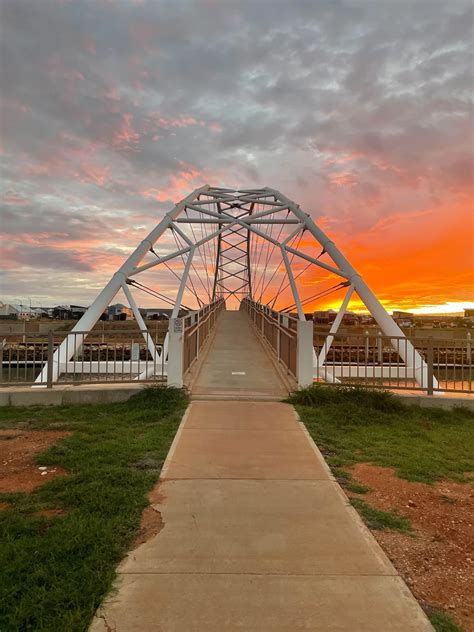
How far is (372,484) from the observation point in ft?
15.1

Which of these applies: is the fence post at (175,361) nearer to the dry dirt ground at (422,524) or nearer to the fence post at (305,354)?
the fence post at (305,354)

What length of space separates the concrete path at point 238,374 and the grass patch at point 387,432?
110 centimetres

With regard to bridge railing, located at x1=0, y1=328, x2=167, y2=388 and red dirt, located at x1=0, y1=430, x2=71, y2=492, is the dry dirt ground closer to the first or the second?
red dirt, located at x1=0, y1=430, x2=71, y2=492

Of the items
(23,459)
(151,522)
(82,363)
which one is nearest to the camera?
(151,522)

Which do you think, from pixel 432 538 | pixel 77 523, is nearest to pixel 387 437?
pixel 432 538

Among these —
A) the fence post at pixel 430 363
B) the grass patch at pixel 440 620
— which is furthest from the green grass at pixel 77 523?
the fence post at pixel 430 363

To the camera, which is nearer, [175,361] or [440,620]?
[440,620]

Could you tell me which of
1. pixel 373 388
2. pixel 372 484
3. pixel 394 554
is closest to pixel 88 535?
pixel 394 554

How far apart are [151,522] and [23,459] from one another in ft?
8.44

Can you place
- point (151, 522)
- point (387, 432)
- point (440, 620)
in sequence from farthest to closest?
point (387, 432)
point (151, 522)
point (440, 620)

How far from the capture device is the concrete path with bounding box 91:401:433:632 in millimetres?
2498

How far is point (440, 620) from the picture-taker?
8.33ft

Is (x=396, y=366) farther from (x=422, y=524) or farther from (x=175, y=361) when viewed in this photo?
(x=422, y=524)

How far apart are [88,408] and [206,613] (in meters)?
6.14
